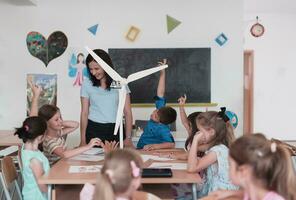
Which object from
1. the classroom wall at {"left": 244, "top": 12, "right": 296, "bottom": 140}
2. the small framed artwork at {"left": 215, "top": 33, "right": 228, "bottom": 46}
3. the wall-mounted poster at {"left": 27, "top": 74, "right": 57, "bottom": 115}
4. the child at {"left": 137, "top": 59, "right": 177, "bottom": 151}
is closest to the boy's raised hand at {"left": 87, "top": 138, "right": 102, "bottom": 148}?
the child at {"left": 137, "top": 59, "right": 177, "bottom": 151}

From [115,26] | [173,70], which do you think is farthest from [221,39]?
[115,26]

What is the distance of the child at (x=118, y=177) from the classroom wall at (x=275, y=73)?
614 centimetres

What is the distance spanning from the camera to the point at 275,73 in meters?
7.19

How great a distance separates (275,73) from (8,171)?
19.4 ft

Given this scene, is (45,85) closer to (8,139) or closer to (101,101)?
(8,139)

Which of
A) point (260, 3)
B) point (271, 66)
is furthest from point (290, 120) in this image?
point (260, 3)

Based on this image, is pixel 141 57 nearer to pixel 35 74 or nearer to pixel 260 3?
pixel 35 74

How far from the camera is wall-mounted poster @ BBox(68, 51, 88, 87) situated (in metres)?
4.53

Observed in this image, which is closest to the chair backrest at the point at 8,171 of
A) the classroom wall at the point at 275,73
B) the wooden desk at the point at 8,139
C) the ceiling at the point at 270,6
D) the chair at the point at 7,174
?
the chair at the point at 7,174

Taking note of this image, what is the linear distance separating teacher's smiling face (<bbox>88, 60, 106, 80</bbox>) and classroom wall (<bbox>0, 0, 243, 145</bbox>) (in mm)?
1867

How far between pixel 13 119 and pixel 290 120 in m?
5.10

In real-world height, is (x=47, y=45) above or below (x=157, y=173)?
above

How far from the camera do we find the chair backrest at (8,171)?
7.41 ft

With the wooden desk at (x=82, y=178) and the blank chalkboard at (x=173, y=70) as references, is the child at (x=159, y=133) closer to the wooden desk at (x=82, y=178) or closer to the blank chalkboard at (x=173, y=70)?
the wooden desk at (x=82, y=178)
